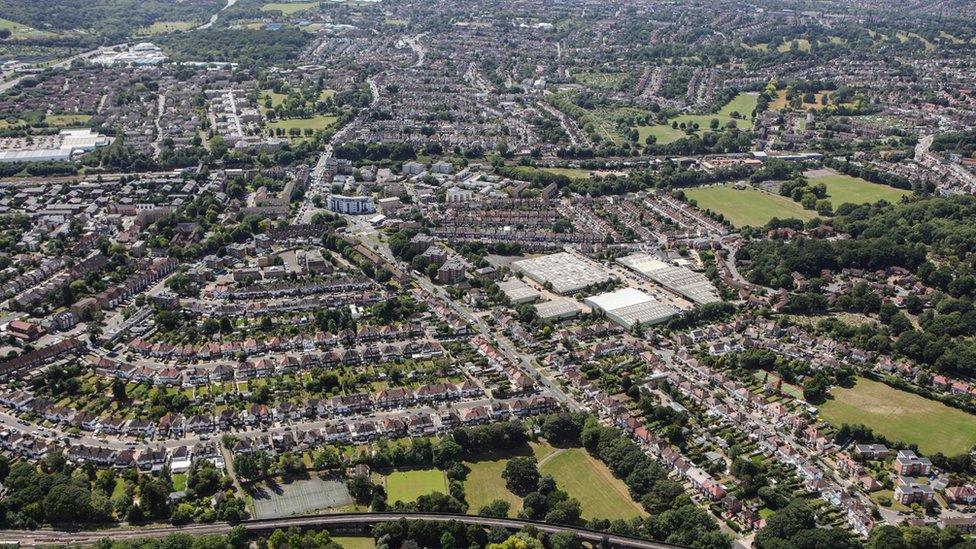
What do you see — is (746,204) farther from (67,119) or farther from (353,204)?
(67,119)

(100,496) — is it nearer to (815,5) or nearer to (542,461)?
(542,461)

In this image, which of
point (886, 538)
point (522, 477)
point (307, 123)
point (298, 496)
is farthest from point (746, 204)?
point (298, 496)

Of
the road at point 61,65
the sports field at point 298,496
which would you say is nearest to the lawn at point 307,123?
the road at point 61,65

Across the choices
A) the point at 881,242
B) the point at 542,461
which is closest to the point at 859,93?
the point at 881,242

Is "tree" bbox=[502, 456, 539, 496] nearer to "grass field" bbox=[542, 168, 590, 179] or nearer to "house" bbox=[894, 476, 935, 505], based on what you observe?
"house" bbox=[894, 476, 935, 505]

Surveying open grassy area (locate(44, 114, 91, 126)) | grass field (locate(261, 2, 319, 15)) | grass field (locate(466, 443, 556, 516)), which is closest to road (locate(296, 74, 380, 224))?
open grassy area (locate(44, 114, 91, 126))

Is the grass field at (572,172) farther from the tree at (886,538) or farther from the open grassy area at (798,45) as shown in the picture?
the open grassy area at (798,45)
